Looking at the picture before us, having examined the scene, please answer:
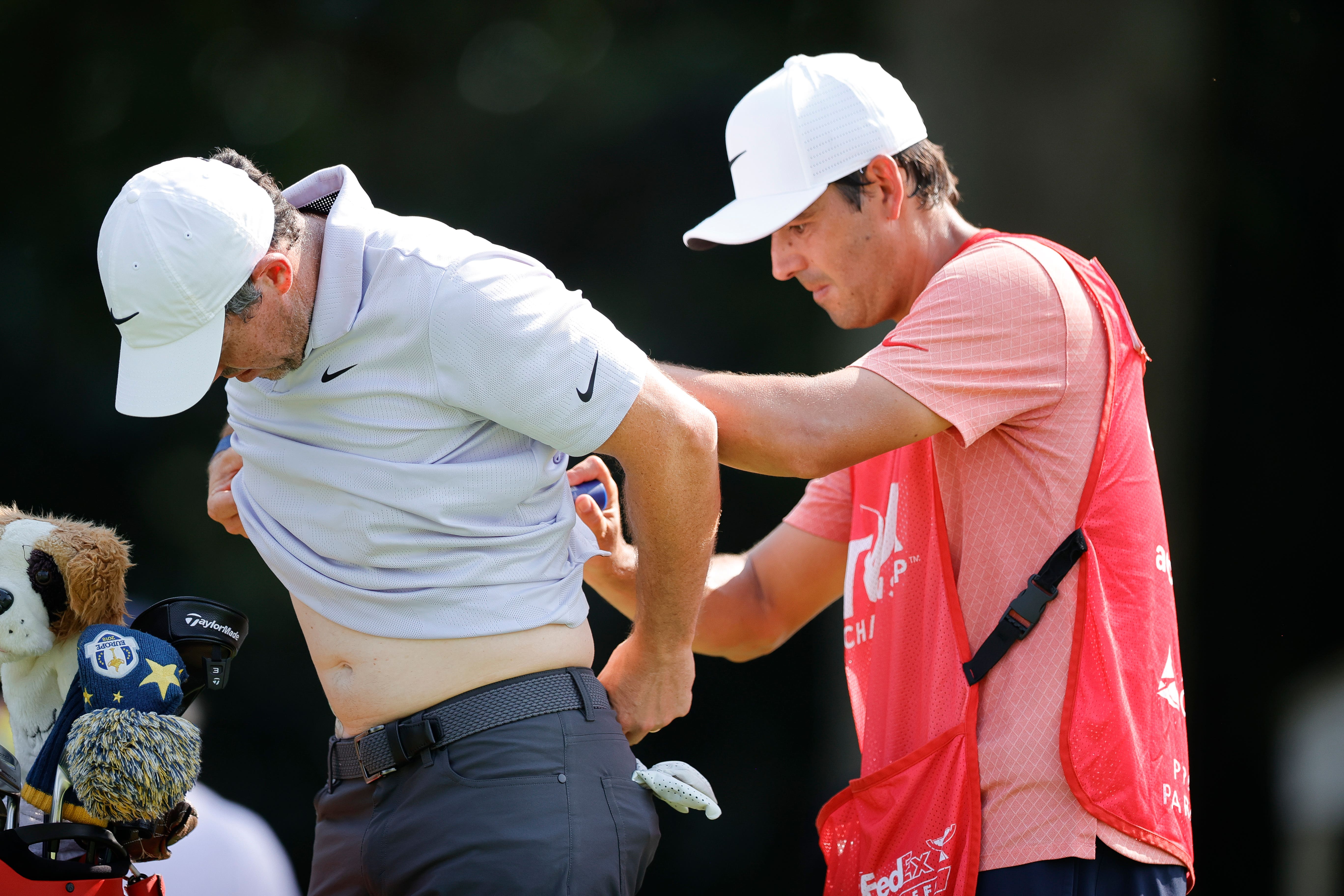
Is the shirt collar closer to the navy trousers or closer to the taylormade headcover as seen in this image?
the taylormade headcover

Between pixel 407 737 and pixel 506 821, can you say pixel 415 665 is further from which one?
pixel 506 821

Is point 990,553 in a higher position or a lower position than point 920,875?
higher

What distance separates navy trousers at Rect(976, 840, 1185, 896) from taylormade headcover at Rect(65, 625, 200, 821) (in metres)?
1.26

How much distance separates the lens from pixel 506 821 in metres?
1.57

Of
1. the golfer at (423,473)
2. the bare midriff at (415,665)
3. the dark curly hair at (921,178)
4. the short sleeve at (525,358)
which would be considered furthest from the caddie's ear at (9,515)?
the dark curly hair at (921,178)

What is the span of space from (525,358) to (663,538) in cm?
40

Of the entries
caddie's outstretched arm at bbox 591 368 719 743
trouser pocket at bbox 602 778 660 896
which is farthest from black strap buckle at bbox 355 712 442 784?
caddie's outstretched arm at bbox 591 368 719 743

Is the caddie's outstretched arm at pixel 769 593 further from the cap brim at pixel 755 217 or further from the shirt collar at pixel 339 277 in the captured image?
the shirt collar at pixel 339 277

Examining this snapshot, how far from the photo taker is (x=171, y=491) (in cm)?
330

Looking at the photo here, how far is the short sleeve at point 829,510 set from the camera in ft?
8.28

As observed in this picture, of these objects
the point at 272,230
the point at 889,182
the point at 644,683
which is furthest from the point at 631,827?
the point at 889,182

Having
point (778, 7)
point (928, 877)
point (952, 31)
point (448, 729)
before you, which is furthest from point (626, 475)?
point (952, 31)

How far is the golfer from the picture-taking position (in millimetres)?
1546

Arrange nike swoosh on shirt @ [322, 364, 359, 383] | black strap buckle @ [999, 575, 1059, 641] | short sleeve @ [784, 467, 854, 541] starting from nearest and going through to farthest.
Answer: nike swoosh on shirt @ [322, 364, 359, 383] < black strap buckle @ [999, 575, 1059, 641] < short sleeve @ [784, 467, 854, 541]
